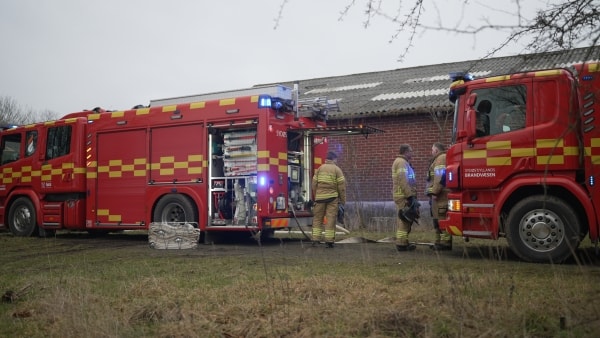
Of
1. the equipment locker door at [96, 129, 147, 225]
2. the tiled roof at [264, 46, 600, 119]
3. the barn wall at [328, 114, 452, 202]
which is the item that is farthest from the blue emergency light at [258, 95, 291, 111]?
the barn wall at [328, 114, 452, 202]

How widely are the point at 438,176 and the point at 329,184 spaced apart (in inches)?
77.8

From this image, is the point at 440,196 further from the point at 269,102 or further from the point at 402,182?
the point at 269,102

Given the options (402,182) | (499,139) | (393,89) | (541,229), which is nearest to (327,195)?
(402,182)

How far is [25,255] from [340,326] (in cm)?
739

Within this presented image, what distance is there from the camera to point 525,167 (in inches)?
284

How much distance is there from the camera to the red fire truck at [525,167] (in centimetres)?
689

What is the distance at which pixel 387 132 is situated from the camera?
15625 millimetres

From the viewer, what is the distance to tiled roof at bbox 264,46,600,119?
15.5 m

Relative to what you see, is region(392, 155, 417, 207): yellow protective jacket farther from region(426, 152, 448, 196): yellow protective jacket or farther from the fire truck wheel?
the fire truck wheel

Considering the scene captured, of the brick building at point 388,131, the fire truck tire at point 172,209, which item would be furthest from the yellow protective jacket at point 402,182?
the brick building at point 388,131

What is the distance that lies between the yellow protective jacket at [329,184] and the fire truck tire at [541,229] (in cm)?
337

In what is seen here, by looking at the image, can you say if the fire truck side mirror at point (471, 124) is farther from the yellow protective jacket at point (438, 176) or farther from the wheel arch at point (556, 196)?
the yellow protective jacket at point (438, 176)

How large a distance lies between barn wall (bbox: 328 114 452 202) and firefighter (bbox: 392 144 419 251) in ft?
18.8

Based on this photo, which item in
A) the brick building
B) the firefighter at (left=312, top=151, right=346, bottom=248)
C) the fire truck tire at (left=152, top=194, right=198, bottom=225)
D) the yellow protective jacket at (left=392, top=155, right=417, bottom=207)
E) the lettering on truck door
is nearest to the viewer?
the lettering on truck door
